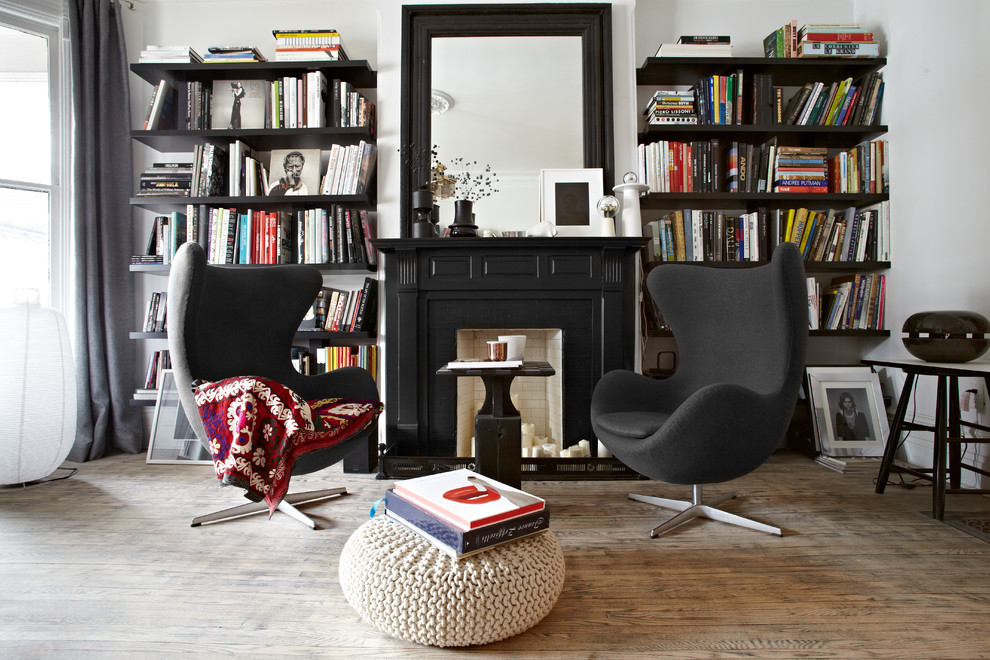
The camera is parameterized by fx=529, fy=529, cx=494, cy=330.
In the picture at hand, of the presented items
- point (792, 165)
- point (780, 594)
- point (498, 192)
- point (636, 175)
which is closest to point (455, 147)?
point (498, 192)

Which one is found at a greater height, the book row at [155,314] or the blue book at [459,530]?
the book row at [155,314]

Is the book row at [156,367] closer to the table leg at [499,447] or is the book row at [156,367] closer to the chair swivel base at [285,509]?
the chair swivel base at [285,509]

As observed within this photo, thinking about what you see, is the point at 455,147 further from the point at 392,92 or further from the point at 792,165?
the point at 792,165

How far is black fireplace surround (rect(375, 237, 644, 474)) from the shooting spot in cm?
270

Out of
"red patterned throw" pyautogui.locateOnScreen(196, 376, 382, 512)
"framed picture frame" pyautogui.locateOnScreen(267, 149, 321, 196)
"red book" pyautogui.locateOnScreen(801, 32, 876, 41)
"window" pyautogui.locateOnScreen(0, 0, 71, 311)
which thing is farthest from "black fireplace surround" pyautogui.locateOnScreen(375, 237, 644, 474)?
"window" pyautogui.locateOnScreen(0, 0, 71, 311)

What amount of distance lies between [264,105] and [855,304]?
3540mm

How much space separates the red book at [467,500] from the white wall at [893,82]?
1874 millimetres

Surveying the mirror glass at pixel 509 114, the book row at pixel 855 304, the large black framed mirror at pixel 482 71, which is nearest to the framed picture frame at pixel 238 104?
the large black framed mirror at pixel 482 71

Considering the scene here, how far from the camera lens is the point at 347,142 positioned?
3111 millimetres

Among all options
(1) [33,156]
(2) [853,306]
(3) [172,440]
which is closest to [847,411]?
(2) [853,306]

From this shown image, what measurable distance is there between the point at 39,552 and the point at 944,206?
4.00 meters

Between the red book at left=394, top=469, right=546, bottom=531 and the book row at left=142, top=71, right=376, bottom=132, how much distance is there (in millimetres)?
2270

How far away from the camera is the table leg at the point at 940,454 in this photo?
1.97 metres

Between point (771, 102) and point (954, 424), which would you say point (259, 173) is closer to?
point (771, 102)
